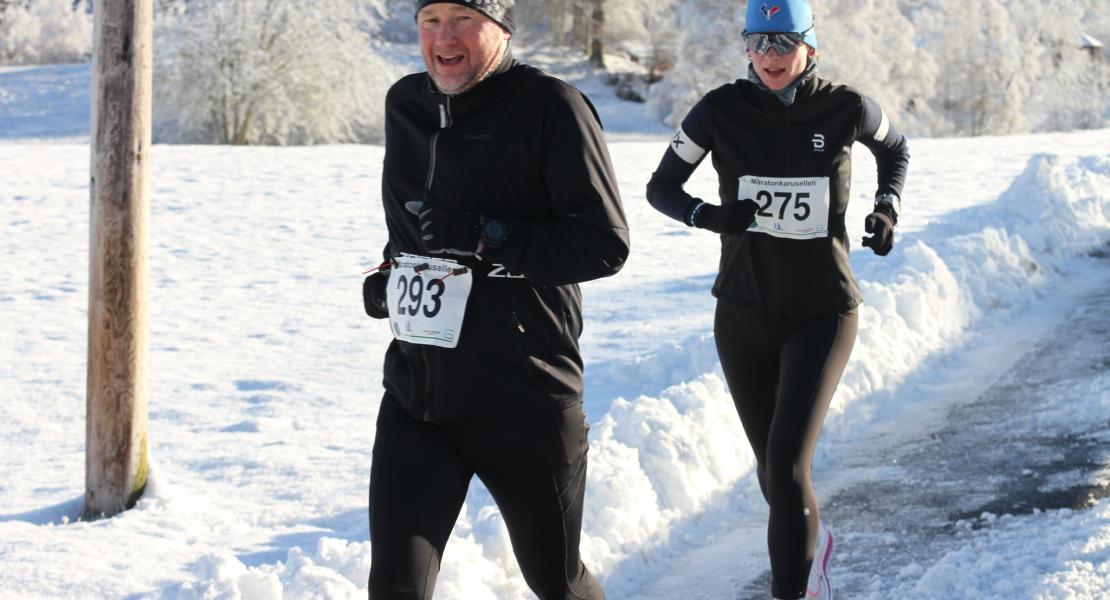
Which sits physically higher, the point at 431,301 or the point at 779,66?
the point at 779,66

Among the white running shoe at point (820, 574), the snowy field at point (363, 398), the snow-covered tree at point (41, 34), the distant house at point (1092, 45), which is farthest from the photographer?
the distant house at point (1092, 45)

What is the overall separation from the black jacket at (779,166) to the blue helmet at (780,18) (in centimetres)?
18

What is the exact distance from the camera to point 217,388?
8.37m

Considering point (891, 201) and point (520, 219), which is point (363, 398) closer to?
point (891, 201)

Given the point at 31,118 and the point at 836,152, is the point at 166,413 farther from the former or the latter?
the point at 31,118

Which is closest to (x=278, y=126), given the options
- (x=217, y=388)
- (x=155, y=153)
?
(x=155, y=153)

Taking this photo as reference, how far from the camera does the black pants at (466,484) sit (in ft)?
9.55

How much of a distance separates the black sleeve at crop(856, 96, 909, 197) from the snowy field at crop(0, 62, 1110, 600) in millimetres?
1425

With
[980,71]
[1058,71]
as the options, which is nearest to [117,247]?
[980,71]

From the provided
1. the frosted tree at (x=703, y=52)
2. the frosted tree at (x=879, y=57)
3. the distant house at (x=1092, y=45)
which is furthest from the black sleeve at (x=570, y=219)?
the distant house at (x=1092, y=45)

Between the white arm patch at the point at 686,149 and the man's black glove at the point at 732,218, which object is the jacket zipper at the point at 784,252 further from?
the white arm patch at the point at 686,149

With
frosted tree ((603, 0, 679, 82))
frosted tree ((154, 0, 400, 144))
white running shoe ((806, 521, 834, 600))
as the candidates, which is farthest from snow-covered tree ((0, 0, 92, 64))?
white running shoe ((806, 521, 834, 600))

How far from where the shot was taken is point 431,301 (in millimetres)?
2924

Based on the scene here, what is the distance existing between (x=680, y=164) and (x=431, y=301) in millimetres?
1870
